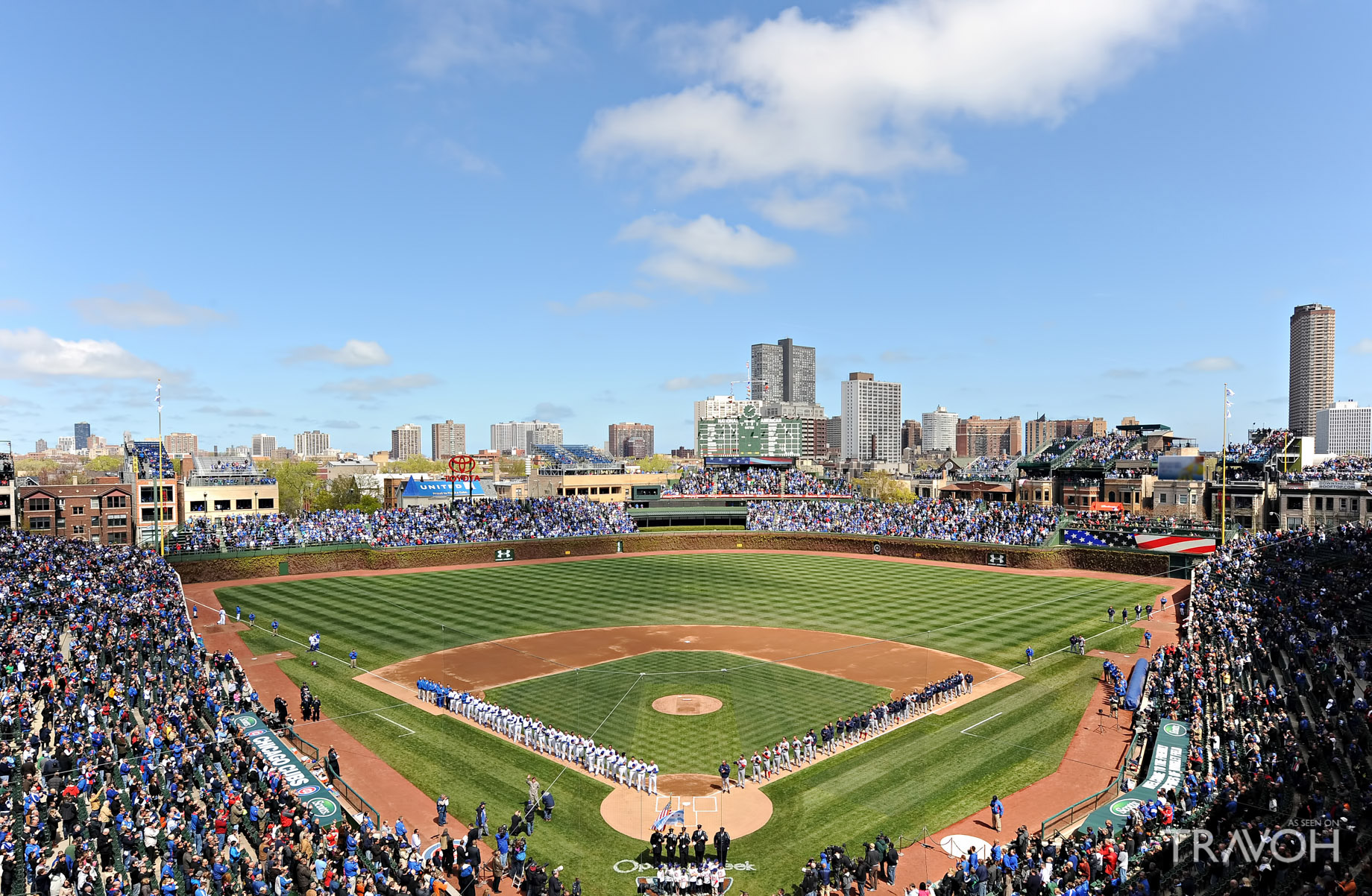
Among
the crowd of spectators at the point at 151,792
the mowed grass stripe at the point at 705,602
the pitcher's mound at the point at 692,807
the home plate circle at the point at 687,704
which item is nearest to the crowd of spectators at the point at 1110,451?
the mowed grass stripe at the point at 705,602

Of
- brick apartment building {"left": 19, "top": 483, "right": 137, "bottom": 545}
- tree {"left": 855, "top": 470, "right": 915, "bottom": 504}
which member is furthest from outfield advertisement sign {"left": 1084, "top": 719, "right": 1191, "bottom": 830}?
tree {"left": 855, "top": 470, "right": 915, "bottom": 504}

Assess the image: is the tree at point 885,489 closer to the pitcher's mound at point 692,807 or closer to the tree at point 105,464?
the pitcher's mound at point 692,807

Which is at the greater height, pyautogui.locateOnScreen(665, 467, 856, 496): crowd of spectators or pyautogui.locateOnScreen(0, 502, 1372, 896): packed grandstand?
pyautogui.locateOnScreen(665, 467, 856, 496): crowd of spectators

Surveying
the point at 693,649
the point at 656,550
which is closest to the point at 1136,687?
the point at 693,649

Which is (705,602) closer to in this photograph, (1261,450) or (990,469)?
(1261,450)

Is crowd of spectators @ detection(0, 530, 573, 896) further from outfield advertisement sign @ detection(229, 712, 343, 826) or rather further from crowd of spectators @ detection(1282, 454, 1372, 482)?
crowd of spectators @ detection(1282, 454, 1372, 482)

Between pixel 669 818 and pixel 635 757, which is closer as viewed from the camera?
pixel 669 818

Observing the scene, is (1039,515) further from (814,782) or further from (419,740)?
(419,740)
